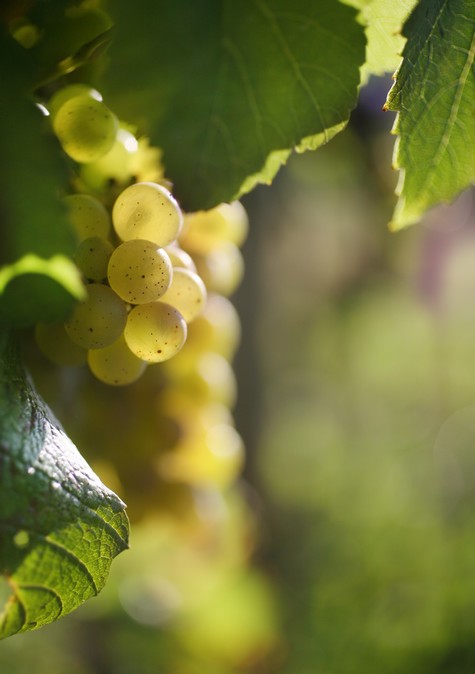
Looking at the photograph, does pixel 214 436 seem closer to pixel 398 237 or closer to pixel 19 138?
pixel 19 138

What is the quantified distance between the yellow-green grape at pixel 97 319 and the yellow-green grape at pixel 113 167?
7 cm

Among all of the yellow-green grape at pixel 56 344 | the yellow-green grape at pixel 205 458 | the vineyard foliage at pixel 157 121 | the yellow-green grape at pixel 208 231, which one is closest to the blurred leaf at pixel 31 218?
the vineyard foliage at pixel 157 121

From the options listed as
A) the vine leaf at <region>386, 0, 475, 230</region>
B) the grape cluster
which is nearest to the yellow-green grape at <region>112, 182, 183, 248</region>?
the grape cluster

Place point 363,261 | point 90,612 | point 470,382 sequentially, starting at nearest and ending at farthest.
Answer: point 90,612
point 363,261
point 470,382

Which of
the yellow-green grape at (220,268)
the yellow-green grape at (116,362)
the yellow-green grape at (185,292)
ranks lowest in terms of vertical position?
the yellow-green grape at (220,268)

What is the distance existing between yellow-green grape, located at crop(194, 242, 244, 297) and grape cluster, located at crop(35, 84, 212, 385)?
6.4 inches

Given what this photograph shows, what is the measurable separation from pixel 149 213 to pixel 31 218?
0.36 ft

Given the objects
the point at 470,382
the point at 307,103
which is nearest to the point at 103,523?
the point at 307,103

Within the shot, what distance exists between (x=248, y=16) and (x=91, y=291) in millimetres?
132

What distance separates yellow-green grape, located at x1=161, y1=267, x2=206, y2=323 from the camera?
1.25 feet

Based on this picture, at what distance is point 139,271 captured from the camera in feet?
1.07

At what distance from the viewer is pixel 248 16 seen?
0.30 meters

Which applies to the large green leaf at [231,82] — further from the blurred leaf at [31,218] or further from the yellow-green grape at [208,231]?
the yellow-green grape at [208,231]

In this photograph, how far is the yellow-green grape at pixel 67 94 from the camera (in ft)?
1.09
